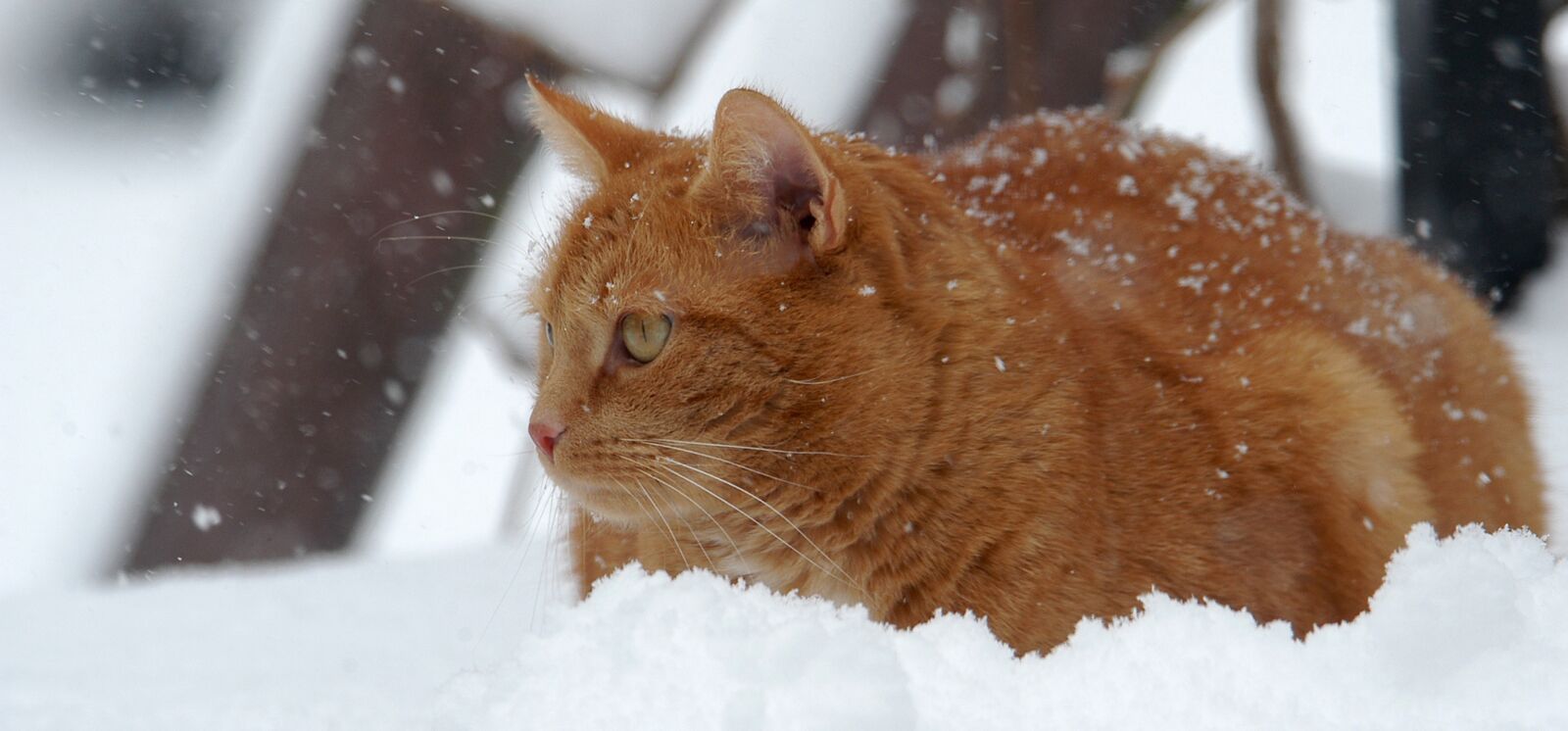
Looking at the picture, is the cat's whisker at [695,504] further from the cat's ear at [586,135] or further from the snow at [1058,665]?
the cat's ear at [586,135]

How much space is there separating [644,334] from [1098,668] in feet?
2.59

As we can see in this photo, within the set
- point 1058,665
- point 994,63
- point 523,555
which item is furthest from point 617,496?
point 994,63

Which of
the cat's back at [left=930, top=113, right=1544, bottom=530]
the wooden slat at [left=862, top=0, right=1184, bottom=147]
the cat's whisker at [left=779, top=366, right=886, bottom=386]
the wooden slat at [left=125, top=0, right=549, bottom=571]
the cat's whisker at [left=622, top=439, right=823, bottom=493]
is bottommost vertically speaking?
the wooden slat at [left=125, top=0, right=549, bottom=571]

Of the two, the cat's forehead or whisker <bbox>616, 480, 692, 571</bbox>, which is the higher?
the cat's forehead

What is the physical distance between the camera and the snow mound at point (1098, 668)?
121cm

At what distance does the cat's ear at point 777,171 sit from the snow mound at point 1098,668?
0.54 metres

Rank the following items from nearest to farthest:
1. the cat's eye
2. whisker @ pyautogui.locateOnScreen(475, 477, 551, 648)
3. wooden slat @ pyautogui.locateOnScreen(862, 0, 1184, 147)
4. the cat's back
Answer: the cat's eye, whisker @ pyautogui.locateOnScreen(475, 477, 551, 648), the cat's back, wooden slat @ pyautogui.locateOnScreen(862, 0, 1184, 147)

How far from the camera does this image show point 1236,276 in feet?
7.54

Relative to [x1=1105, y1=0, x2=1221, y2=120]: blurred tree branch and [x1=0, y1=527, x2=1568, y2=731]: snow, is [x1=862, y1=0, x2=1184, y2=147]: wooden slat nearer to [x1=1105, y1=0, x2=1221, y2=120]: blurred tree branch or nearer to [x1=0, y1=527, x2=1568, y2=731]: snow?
[x1=1105, y1=0, x2=1221, y2=120]: blurred tree branch

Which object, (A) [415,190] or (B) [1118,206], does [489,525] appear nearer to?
(A) [415,190]

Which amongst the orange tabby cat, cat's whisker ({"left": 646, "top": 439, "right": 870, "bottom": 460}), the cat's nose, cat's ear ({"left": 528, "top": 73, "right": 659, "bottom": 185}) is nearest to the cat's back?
the orange tabby cat

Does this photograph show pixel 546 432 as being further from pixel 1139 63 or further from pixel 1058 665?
pixel 1139 63

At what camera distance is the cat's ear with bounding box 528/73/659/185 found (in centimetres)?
207

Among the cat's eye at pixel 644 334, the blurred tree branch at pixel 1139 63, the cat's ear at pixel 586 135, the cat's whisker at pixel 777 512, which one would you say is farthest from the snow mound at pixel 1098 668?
the blurred tree branch at pixel 1139 63
